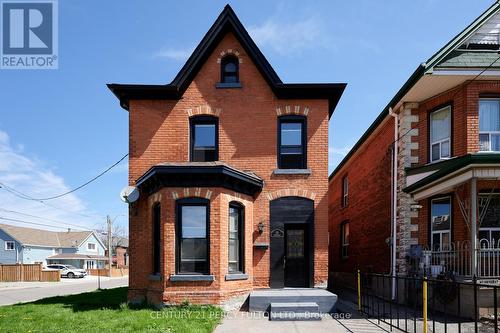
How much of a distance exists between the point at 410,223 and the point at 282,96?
6289mm

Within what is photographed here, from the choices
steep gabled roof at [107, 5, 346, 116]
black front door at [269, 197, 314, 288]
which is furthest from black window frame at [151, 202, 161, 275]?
steep gabled roof at [107, 5, 346, 116]

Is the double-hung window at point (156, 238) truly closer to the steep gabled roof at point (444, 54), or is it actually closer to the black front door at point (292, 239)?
the black front door at point (292, 239)

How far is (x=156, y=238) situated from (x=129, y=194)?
176 centimetres

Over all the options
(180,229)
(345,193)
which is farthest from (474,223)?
(345,193)

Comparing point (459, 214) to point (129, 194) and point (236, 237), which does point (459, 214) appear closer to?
point (236, 237)

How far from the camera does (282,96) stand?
538 inches

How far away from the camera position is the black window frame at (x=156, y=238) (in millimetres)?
12391

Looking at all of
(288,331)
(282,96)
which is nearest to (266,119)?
(282,96)

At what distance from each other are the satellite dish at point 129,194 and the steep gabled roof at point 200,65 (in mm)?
3355

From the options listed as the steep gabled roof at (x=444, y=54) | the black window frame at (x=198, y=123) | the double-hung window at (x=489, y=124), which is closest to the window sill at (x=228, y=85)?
the black window frame at (x=198, y=123)

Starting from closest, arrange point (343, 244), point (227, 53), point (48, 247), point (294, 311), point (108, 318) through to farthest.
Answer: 1. point (108, 318)
2. point (294, 311)
3. point (227, 53)
4. point (343, 244)
5. point (48, 247)

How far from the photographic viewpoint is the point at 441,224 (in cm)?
1258

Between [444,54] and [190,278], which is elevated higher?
[444,54]

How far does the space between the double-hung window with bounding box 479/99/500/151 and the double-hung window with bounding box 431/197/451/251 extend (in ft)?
6.82
